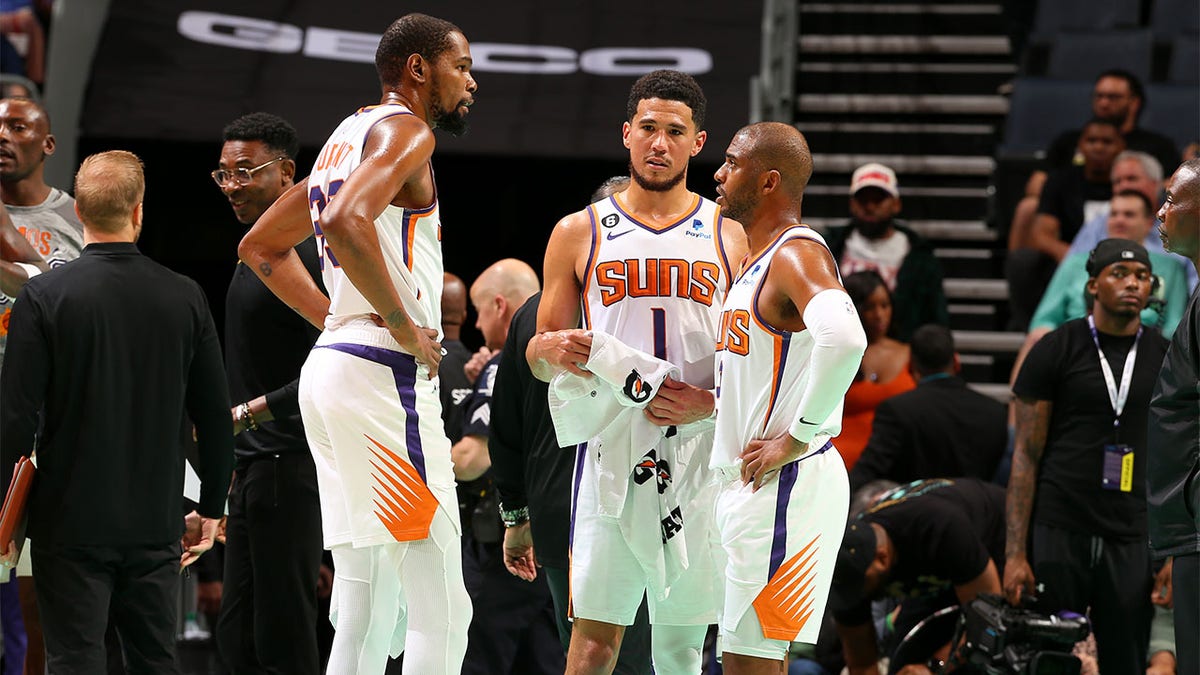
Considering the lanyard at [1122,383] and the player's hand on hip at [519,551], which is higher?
the lanyard at [1122,383]

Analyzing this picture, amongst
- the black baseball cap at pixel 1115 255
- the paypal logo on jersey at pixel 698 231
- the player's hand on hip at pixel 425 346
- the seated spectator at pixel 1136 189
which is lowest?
the player's hand on hip at pixel 425 346

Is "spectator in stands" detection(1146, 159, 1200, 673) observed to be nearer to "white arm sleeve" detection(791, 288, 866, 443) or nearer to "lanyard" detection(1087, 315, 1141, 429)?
"white arm sleeve" detection(791, 288, 866, 443)

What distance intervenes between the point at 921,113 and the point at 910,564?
5.75 meters

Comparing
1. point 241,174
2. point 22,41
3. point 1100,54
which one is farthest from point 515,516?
point 1100,54

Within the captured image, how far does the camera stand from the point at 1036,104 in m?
11.0

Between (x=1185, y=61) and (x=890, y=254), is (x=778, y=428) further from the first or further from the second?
(x=1185, y=61)

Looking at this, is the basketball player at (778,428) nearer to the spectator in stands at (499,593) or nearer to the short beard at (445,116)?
the short beard at (445,116)

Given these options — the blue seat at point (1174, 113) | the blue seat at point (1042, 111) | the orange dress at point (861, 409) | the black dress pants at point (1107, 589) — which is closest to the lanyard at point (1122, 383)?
the black dress pants at point (1107, 589)

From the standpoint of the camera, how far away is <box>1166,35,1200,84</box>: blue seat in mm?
11227

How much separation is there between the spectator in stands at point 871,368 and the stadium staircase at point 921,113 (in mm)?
1812

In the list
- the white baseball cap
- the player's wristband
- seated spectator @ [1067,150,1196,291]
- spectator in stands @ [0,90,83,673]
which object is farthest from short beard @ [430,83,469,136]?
seated spectator @ [1067,150,1196,291]

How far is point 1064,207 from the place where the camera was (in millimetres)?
9359

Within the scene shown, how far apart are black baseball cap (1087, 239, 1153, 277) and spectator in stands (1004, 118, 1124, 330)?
9.69 ft

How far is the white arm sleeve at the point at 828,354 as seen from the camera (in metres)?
3.86
